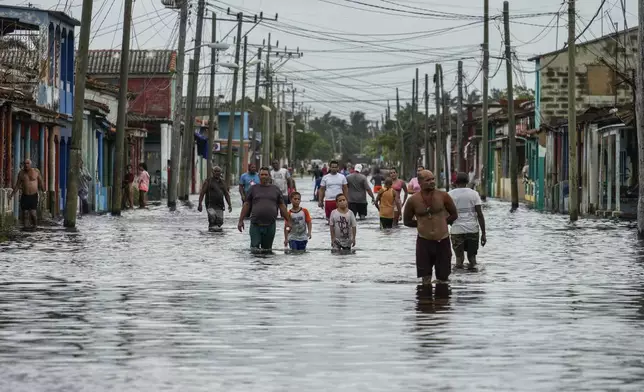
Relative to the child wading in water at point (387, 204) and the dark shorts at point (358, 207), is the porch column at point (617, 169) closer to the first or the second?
the dark shorts at point (358, 207)

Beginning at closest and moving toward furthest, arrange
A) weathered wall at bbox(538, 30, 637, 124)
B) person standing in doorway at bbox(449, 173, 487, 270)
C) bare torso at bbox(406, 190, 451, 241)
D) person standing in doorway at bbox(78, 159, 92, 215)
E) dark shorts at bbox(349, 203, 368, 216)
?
bare torso at bbox(406, 190, 451, 241) → person standing in doorway at bbox(449, 173, 487, 270) → dark shorts at bbox(349, 203, 368, 216) → person standing in doorway at bbox(78, 159, 92, 215) → weathered wall at bbox(538, 30, 637, 124)

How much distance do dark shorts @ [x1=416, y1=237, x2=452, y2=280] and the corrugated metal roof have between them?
6552cm

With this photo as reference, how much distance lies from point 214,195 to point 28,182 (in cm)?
438

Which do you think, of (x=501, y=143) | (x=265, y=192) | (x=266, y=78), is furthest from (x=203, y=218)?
(x=266, y=78)

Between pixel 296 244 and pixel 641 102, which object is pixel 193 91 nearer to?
pixel 641 102

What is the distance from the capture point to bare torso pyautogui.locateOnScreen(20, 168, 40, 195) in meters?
35.7

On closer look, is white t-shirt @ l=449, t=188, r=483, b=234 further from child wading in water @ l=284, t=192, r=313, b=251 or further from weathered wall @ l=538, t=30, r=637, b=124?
weathered wall @ l=538, t=30, r=637, b=124

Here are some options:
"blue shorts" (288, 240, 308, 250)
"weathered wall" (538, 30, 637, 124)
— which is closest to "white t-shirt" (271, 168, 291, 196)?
"blue shorts" (288, 240, 308, 250)

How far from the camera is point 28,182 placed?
35.7 meters

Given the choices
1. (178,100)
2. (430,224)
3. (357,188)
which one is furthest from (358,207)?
(430,224)

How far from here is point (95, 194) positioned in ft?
171

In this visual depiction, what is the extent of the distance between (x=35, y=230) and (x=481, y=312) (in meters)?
20.8

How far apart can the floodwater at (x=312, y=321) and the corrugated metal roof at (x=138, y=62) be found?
57408 mm

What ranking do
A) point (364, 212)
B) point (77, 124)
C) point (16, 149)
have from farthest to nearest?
1. point (16, 149)
2. point (364, 212)
3. point (77, 124)
